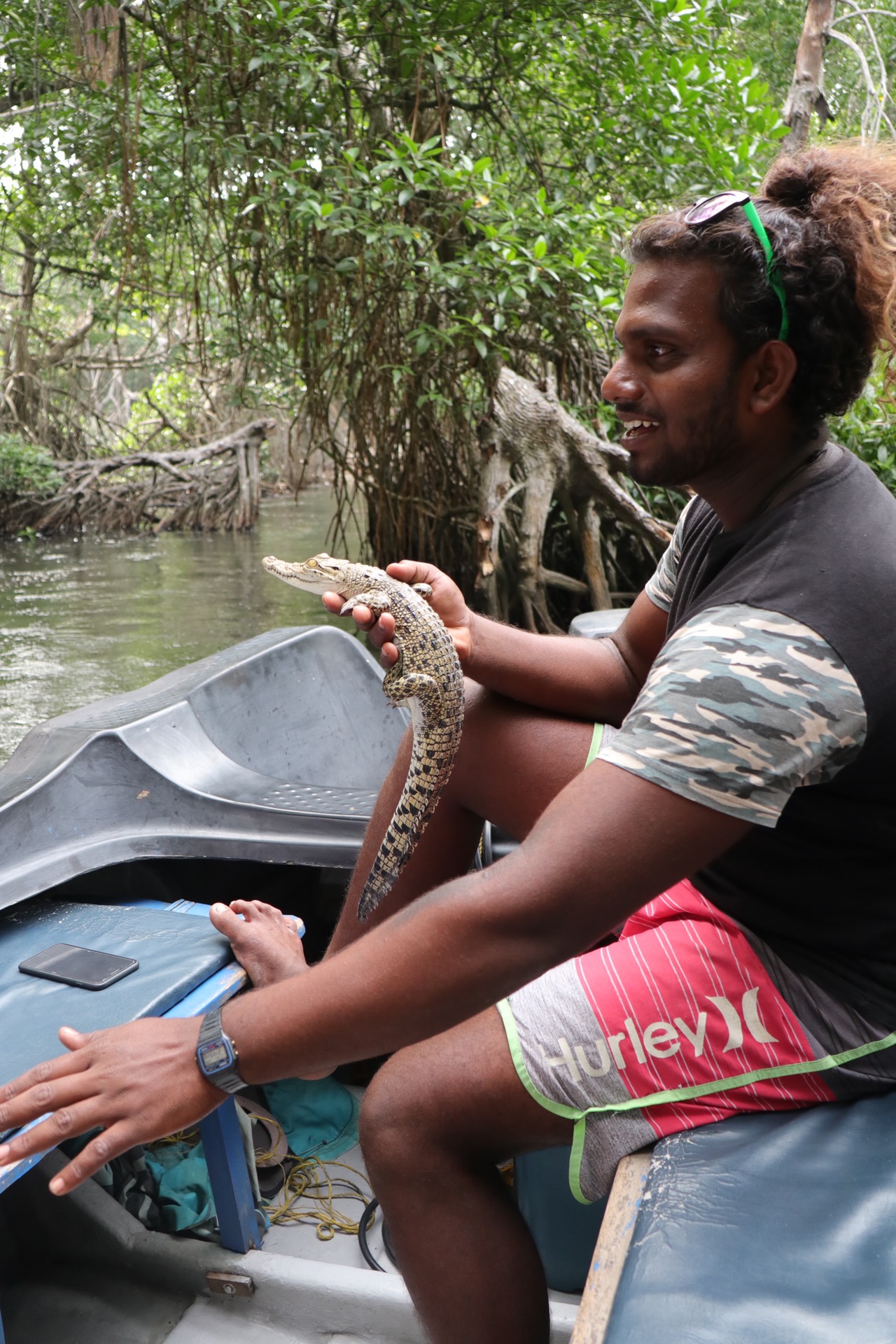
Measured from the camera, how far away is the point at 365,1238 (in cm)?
195

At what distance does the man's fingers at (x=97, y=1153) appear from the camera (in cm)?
113

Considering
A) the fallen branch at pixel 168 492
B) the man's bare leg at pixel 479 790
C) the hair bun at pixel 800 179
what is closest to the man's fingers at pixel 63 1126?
the man's bare leg at pixel 479 790

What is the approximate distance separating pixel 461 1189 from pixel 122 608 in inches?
286

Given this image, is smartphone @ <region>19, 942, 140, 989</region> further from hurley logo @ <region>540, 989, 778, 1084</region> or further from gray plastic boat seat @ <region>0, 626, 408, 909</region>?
hurley logo @ <region>540, 989, 778, 1084</region>

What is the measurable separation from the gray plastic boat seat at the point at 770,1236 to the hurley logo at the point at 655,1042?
0.10m

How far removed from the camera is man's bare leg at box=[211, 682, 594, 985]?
1.70 meters

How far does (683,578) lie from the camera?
1.55 metres

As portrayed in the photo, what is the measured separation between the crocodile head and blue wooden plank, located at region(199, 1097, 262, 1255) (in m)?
0.95

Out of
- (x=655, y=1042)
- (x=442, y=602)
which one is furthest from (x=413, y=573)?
(x=655, y=1042)

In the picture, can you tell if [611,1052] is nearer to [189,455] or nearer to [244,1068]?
[244,1068]

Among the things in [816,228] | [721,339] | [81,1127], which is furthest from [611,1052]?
[816,228]

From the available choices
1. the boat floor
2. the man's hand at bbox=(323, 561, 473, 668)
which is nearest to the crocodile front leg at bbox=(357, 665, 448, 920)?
the man's hand at bbox=(323, 561, 473, 668)

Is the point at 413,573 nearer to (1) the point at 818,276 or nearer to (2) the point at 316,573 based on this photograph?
(2) the point at 316,573

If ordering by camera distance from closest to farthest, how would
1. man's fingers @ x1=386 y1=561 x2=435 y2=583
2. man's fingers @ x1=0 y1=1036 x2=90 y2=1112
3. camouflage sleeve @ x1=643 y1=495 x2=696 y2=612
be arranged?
1. man's fingers @ x1=0 y1=1036 x2=90 y2=1112
2. camouflage sleeve @ x1=643 y1=495 x2=696 y2=612
3. man's fingers @ x1=386 y1=561 x2=435 y2=583
